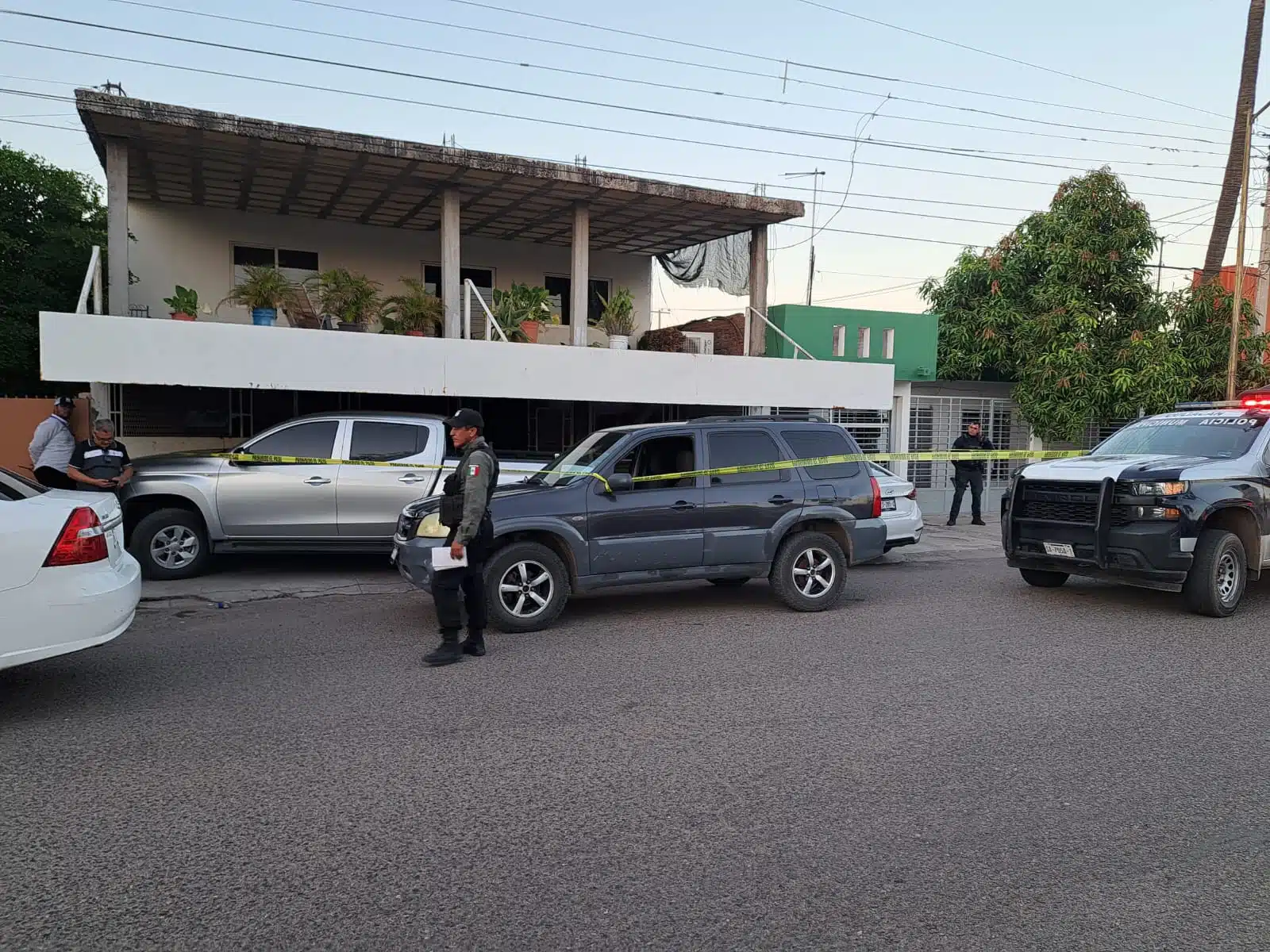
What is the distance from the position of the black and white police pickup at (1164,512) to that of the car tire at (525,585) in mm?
4868

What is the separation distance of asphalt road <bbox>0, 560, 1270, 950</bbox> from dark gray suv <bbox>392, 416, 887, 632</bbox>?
0.70 metres

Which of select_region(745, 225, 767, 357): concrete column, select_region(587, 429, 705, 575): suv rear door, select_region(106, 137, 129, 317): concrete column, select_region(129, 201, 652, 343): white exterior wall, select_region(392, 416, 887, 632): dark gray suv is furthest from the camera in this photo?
select_region(745, 225, 767, 357): concrete column

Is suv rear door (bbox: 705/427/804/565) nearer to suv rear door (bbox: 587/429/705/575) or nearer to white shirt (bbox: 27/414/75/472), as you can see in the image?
suv rear door (bbox: 587/429/705/575)

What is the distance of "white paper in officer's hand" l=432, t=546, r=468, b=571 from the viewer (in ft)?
22.2

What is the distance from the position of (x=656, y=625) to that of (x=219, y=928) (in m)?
5.40

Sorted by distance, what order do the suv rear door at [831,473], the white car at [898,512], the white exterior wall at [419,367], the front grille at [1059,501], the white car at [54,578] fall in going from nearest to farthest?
the white car at [54,578] < the front grille at [1059,501] < the suv rear door at [831,473] < the white exterior wall at [419,367] < the white car at [898,512]

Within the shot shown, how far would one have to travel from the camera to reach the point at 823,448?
938 cm

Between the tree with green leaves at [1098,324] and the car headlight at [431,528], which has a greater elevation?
the tree with green leaves at [1098,324]

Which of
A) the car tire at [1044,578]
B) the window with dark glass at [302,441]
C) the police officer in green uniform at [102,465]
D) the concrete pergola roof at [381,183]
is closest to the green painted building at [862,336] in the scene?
the concrete pergola roof at [381,183]

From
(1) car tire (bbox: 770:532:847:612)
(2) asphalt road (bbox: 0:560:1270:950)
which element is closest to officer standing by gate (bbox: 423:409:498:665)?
(2) asphalt road (bbox: 0:560:1270:950)

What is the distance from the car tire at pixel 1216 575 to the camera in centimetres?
861

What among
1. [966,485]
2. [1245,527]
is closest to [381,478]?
[1245,527]

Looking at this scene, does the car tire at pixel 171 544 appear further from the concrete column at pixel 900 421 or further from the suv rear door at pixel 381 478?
the concrete column at pixel 900 421

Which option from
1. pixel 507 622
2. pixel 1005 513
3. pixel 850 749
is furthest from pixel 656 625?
pixel 1005 513
